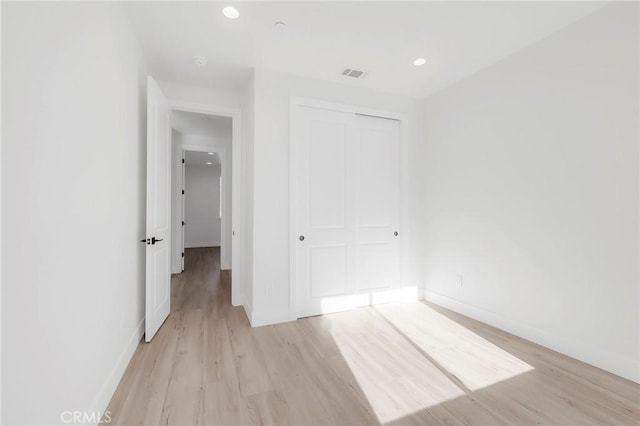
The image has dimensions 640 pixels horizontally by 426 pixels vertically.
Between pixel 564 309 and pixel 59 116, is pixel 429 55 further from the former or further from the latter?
pixel 59 116

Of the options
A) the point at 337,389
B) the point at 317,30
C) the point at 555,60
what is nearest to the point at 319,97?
the point at 317,30

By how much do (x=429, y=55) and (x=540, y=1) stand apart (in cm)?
86

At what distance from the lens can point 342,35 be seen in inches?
90.7

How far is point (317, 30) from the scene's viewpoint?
7.36ft

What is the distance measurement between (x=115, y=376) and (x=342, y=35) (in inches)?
122

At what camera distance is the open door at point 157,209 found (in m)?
2.37

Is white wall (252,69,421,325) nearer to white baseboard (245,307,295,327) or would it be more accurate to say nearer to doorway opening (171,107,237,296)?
white baseboard (245,307,295,327)

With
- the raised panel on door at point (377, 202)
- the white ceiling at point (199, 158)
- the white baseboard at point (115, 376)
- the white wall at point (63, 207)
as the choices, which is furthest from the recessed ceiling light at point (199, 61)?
the white ceiling at point (199, 158)

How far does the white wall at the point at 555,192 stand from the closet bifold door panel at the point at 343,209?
0.77 m

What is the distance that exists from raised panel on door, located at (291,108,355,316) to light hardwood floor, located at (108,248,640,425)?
1.57 ft

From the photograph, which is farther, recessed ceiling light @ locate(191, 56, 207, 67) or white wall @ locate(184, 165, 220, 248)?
white wall @ locate(184, 165, 220, 248)

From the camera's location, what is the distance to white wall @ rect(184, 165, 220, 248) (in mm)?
8625

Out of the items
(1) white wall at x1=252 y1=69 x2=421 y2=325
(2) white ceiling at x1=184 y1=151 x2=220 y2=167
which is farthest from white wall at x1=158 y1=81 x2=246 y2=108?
(2) white ceiling at x1=184 y1=151 x2=220 y2=167

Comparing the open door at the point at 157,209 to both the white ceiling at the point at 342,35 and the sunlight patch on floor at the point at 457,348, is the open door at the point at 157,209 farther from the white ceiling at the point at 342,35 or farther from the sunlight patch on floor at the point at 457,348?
the sunlight patch on floor at the point at 457,348
